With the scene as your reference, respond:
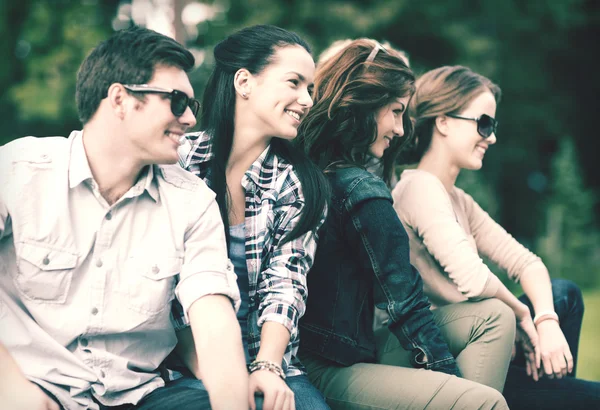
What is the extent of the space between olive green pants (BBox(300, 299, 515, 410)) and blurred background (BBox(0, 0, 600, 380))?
4.88 m

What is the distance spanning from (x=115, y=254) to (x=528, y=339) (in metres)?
1.95

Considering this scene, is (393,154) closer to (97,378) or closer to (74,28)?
(97,378)

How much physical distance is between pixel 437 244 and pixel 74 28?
8501 millimetres

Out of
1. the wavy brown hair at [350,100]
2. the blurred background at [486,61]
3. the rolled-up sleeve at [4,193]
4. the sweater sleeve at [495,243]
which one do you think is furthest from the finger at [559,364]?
the blurred background at [486,61]

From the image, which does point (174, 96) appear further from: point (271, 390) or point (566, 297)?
point (566, 297)

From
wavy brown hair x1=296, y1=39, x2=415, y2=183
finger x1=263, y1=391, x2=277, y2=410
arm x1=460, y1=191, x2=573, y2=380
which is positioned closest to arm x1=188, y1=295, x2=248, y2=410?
→ finger x1=263, y1=391, x2=277, y2=410

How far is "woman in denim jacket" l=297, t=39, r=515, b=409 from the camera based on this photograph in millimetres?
2619

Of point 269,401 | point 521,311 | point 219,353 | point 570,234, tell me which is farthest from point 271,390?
point 570,234

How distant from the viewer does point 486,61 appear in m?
11.7

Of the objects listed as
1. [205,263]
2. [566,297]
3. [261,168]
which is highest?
[261,168]

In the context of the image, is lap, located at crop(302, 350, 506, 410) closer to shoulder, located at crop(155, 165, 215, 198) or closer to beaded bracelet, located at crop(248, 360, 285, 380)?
beaded bracelet, located at crop(248, 360, 285, 380)

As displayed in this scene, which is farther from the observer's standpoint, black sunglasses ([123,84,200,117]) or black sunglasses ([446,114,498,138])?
black sunglasses ([446,114,498,138])

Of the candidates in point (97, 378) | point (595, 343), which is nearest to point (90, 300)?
→ point (97, 378)

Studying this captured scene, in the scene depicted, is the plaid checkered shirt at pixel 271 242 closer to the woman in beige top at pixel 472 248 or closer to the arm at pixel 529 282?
the woman in beige top at pixel 472 248
